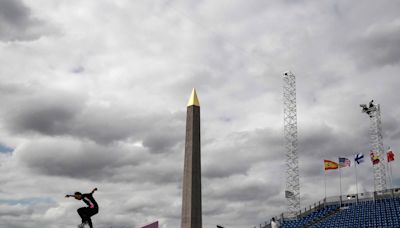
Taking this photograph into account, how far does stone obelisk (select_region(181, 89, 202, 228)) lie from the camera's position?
34250mm

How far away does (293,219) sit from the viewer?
6391 centimetres

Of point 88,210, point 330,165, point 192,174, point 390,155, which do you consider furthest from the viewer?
point 330,165

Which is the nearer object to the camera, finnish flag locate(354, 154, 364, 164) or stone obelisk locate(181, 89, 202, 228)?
stone obelisk locate(181, 89, 202, 228)

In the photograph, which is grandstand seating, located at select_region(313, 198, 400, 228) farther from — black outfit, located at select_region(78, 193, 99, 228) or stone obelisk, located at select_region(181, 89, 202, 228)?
black outfit, located at select_region(78, 193, 99, 228)

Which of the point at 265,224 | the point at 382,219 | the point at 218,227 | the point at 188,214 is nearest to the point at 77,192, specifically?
the point at 218,227

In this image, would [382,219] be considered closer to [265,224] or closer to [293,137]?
[265,224]

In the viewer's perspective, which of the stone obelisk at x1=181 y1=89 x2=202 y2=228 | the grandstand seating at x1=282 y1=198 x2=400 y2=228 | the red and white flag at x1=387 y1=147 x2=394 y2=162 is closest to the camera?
the stone obelisk at x1=181 y1=89 x2=202 y2=228

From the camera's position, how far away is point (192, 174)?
114 feet

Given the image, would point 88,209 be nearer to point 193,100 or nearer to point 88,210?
point 88,210

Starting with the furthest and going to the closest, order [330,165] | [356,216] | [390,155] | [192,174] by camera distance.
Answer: [330,165]
[390,155]
[356,216]
[192,174]

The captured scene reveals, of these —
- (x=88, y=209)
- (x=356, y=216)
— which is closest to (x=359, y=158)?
(x=356, y=216)

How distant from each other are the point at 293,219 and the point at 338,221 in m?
10.1

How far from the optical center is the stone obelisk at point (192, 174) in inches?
1348

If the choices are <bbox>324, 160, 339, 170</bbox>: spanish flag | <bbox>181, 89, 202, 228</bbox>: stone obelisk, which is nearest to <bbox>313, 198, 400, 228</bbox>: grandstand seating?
<bbox>324, 160, 339, 170</bbox>: spanish flag
